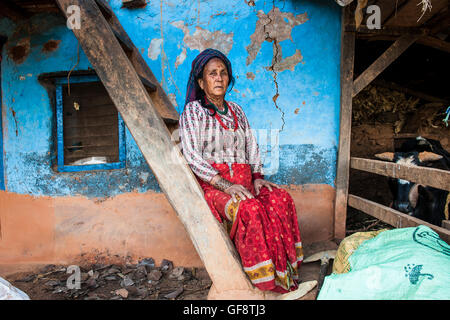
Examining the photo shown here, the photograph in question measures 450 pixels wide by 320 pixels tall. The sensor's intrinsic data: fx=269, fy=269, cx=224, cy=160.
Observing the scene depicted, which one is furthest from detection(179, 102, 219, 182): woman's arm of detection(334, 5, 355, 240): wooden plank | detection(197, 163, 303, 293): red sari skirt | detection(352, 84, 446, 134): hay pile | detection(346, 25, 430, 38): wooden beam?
detection(352, 84, 446, 134): hay pile

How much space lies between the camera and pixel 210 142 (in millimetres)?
2188

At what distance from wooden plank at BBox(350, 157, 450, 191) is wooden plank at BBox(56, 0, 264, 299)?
55.6 inches

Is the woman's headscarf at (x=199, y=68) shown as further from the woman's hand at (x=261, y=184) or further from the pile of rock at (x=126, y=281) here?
the pile of rock at (x=126, y=281)

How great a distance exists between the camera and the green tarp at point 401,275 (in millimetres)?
1316

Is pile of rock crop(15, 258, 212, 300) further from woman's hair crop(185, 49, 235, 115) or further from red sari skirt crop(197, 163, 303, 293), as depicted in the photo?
woman's hair crop(185, 49, 235, 115)

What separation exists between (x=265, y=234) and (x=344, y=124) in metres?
1.73

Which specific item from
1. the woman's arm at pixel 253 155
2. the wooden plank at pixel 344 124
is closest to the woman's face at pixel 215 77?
the woman's arm at pixel 253 155

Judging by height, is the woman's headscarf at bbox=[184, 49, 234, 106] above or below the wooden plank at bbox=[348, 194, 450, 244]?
above

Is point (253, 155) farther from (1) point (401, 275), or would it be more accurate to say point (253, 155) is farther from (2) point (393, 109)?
(2) point (393, 109)

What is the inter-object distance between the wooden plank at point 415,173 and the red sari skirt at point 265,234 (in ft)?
3.11

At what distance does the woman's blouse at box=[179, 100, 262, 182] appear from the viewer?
2.06 m

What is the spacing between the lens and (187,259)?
308 cm

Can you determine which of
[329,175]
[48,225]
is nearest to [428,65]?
[329,175]

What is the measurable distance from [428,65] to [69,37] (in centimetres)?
517
